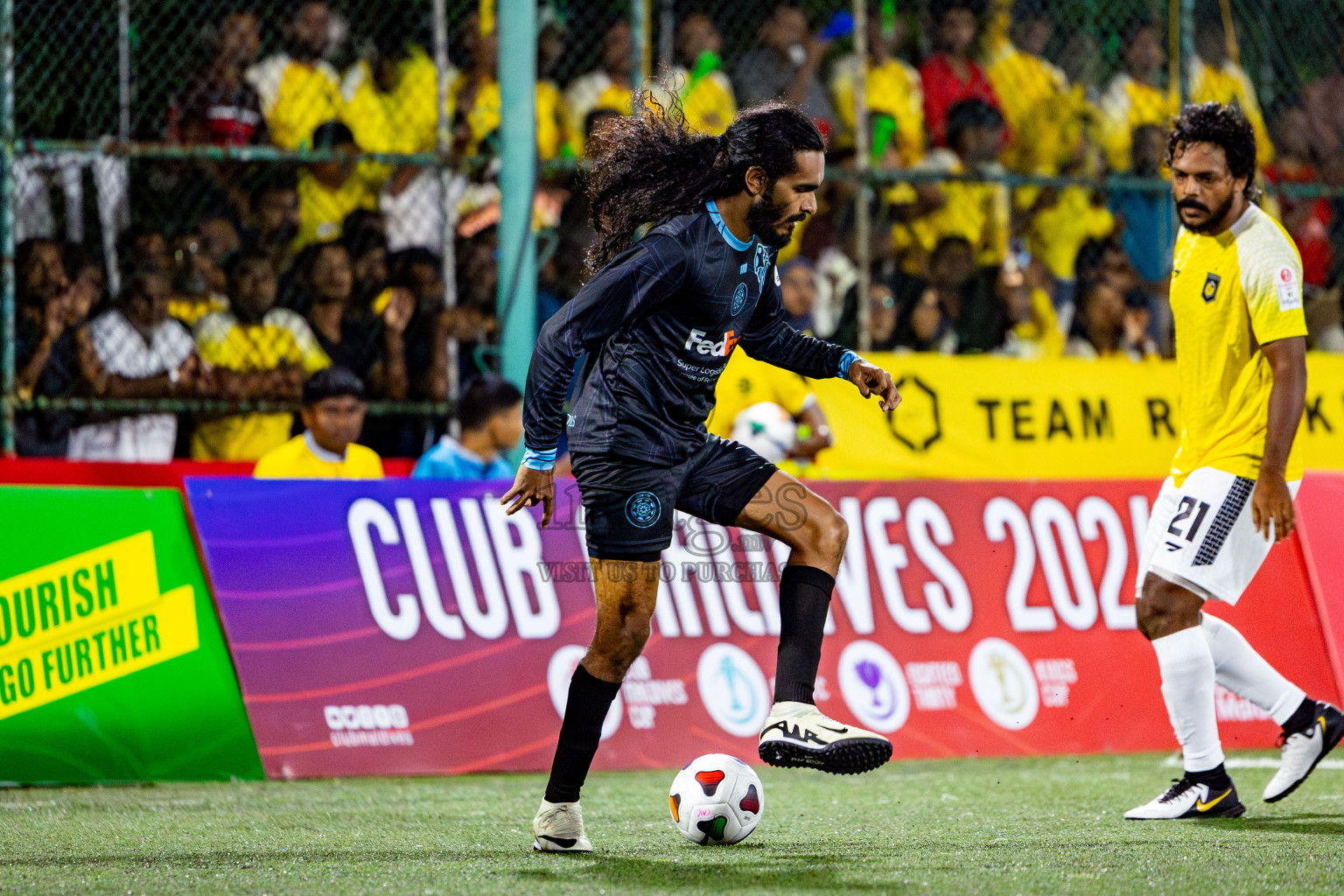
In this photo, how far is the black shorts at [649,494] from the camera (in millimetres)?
4449

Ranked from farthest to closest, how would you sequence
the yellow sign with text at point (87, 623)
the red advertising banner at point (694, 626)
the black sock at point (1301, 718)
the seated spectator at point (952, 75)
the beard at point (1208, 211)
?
the seated spectator at point (952, 75)
the red advertising banner at point (694, 626)
the yellow sign with text at point (87, 623)
the black sock at point (1301, 718)
the beard at point (1208, 211)

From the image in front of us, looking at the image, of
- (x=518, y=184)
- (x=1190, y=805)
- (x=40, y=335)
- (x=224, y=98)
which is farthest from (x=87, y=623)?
(x=1190, y=805)

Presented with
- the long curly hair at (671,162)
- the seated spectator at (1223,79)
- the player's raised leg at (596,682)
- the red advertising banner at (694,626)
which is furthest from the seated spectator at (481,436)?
the seated spectator at (1223,79)

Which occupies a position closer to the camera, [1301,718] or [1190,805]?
[1190,805]

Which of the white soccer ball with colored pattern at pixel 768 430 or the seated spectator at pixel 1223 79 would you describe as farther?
the seated spectator at pixel 1223 79

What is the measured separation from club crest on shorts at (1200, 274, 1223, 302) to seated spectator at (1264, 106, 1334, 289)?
205 inches

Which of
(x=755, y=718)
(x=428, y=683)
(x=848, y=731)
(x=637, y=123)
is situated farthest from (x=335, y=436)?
(x=848, y=731)

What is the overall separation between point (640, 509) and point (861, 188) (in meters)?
5.01

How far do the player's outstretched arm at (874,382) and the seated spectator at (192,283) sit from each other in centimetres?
455

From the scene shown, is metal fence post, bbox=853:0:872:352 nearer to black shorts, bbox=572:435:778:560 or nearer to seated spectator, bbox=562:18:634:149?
seated spectator, bbox=562:18:634:149

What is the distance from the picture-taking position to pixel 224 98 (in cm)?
844

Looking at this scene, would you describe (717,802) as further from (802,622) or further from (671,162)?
(671,162)

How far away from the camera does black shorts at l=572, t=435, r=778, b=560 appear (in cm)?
445

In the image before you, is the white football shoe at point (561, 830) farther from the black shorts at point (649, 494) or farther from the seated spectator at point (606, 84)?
the seated spectator at point (606, 84)
